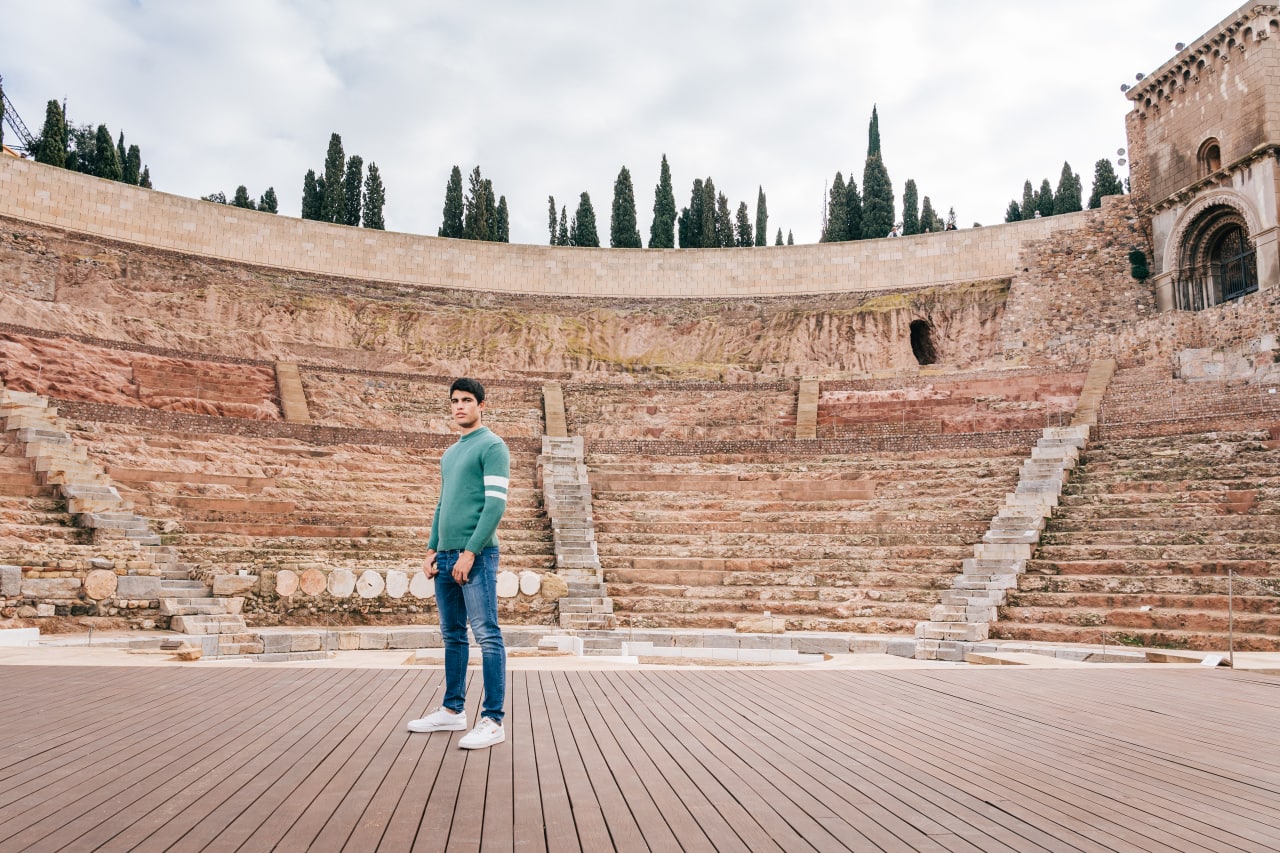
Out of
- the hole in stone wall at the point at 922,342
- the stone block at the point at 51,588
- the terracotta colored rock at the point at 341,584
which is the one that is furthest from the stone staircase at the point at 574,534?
the hole in stone wall at the point at 922,342

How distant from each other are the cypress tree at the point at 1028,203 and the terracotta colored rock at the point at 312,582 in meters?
45.9

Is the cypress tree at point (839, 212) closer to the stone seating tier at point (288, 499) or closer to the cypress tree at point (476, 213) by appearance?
the cypress tree at point (476, 213)

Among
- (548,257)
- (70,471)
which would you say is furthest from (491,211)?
(70,471)

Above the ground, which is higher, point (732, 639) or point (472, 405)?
point (472, 405)

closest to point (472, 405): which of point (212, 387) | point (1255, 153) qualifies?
point (212, 387)

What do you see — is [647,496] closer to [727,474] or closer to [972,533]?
[727,474]

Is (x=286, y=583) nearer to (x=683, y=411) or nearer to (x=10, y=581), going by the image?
(x=10, y=581)

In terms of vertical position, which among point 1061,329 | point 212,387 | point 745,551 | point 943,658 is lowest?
point 943,658

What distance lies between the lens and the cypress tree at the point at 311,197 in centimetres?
4284

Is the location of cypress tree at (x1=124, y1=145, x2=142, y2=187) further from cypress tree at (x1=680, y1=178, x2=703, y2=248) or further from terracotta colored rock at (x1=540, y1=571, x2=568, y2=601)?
terracotta colored rock at (x1=540, y1=571, x2=568, y2=601)

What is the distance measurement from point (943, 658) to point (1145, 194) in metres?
25.6

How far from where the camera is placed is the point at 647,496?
55.5 ft

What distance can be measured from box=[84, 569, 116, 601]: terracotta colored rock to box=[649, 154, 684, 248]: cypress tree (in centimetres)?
3610

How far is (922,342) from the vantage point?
1255 inches
